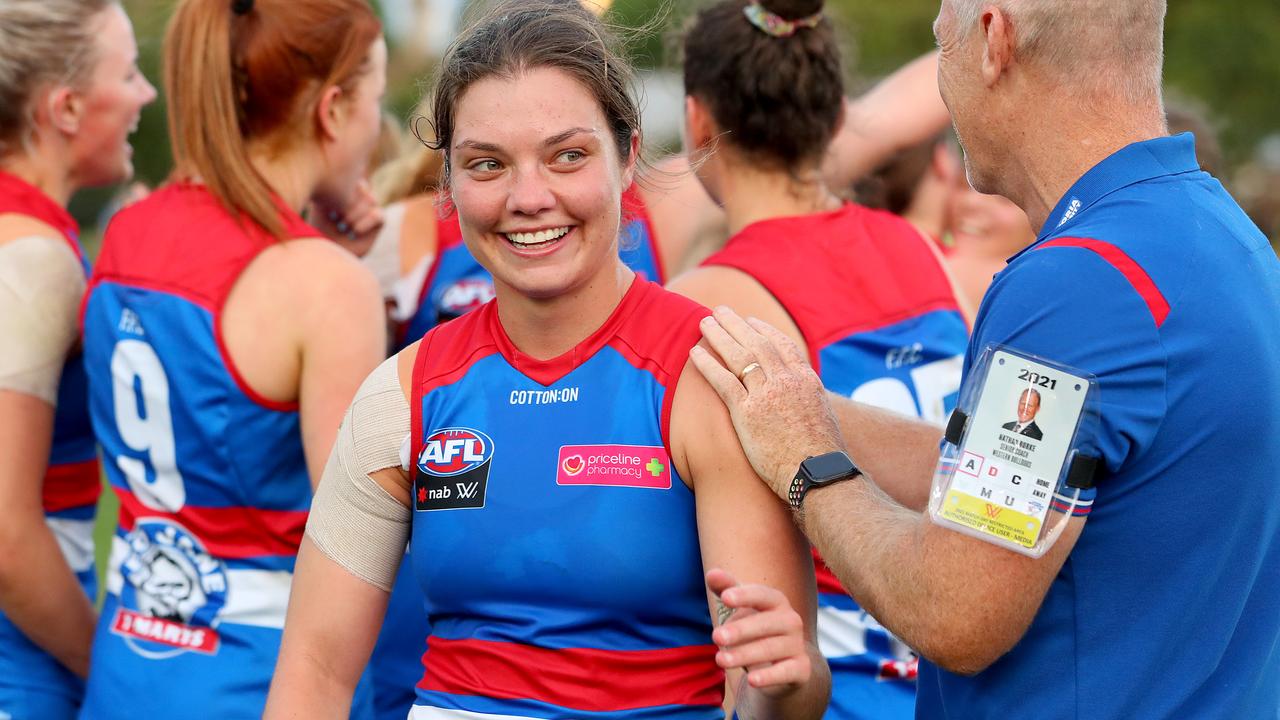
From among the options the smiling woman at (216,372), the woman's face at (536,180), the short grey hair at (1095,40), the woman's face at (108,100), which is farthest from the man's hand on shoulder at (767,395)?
the woman's face at (108,100)

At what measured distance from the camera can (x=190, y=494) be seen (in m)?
3.02

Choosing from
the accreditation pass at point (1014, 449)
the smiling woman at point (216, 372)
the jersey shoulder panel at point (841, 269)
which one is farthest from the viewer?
the jersey shoulder panel at point (841, 269)

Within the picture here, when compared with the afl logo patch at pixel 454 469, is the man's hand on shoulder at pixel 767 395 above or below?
above

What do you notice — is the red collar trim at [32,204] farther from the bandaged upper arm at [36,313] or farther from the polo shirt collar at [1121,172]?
the polo shirt collar at [1121,172]

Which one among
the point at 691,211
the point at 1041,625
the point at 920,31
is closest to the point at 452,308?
the point at 691,211

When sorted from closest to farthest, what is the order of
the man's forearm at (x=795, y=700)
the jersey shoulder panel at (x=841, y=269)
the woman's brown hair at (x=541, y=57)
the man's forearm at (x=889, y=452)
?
1. the man's forearm at (x=795, y=700)
2. the woman's brown hair at (x=541, y=57)
3. the man's forearm at (x=889, y=452)
4. the jersey shoulder panel at (x=841, y=269)

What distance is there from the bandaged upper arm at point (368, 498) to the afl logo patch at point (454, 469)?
7 centimetres

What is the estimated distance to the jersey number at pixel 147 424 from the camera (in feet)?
9.82

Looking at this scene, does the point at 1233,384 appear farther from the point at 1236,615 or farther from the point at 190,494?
the point at 190,494

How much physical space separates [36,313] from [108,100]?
2.24 ft

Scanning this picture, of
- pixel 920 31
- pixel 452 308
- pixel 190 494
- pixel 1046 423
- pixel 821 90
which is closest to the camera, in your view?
pixel 1046 423

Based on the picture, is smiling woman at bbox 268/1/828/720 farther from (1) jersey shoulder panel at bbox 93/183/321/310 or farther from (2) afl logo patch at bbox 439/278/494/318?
(2) afl logo patch at bbox 439/278/494/318

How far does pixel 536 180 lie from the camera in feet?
7.41

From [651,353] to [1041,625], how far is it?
770 millimetres
